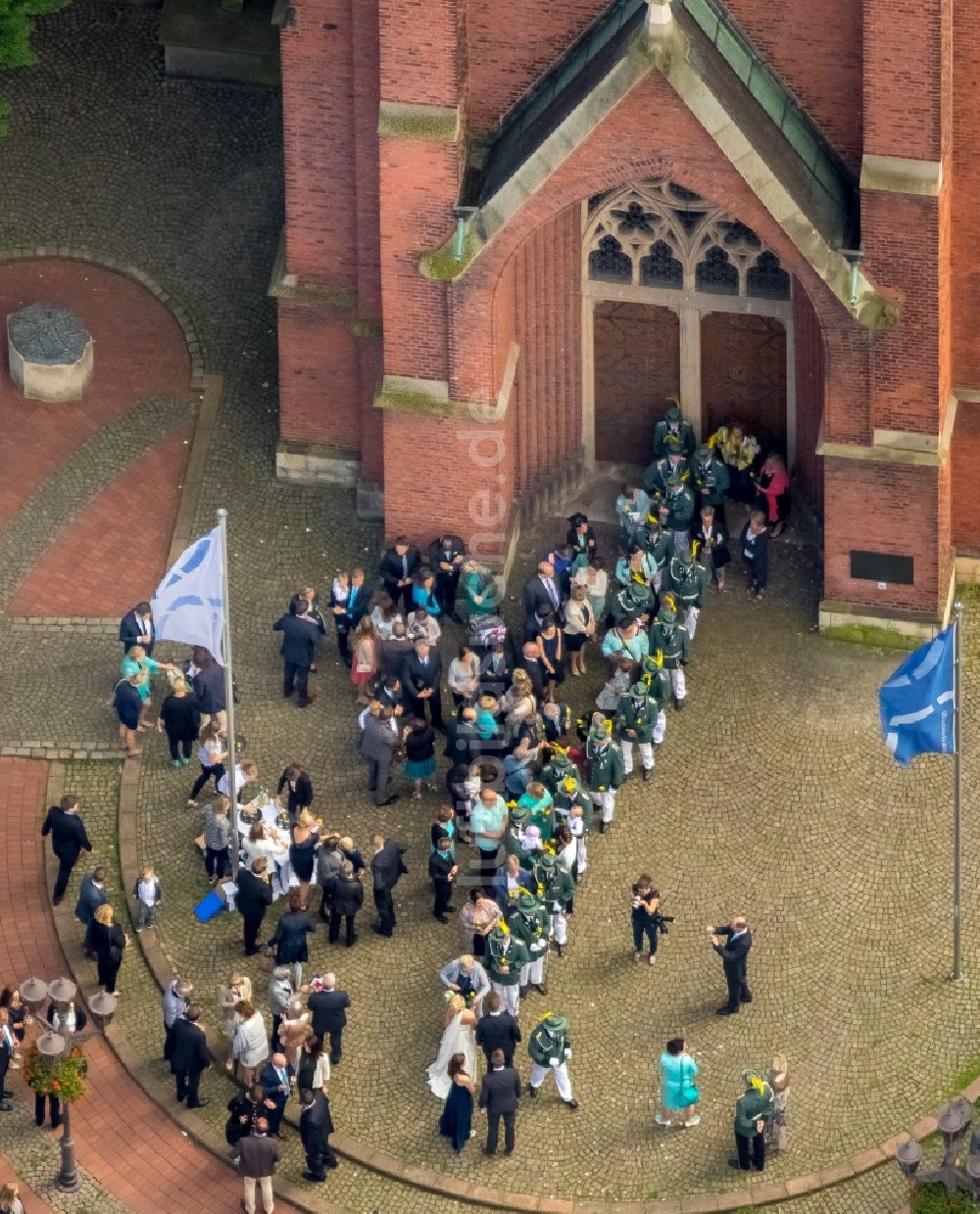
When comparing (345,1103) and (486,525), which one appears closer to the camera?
(345,1103)

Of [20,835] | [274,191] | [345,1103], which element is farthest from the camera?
[274,191]

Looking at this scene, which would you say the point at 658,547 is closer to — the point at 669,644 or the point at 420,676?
the point at 669,644

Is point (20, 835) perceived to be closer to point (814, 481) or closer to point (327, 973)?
point (327, 973)

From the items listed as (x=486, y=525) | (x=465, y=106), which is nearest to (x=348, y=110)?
(x=465, y=106)

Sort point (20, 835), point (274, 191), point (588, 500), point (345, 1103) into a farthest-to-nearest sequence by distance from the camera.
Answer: point (274, 191), point (588, 500), point (20, 835), point (345, 1103)

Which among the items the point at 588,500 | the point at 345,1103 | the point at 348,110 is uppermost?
the point at 348,110

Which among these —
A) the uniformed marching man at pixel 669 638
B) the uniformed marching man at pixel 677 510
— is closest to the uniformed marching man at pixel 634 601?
the uniformed marching man at pixel 669 638

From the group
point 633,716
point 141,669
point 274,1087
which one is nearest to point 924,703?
point 633,716

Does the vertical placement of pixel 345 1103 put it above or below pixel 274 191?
below
